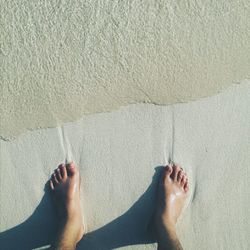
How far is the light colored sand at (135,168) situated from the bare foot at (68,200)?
0.05m

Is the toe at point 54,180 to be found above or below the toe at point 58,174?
below

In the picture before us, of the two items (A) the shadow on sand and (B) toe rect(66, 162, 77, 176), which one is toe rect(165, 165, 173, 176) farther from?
(B) toe rect(66, 162, 77, 176)

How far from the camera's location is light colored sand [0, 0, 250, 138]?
2.71 meters

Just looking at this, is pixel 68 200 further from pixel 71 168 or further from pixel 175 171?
pixel 175 171

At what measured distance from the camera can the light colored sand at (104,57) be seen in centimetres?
271

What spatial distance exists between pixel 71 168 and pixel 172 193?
628 mm

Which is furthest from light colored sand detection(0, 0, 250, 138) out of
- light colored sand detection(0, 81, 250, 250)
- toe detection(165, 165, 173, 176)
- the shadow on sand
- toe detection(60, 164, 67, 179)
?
the shadow on sand

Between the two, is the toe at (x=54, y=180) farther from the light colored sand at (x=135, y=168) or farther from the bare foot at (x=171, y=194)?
the bare foot at (x=171, y=194)

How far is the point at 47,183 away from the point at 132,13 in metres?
1.15

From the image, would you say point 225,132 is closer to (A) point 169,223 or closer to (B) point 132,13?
(A) point 169,223

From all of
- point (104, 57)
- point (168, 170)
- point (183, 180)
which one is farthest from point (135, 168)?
point (104, 57)

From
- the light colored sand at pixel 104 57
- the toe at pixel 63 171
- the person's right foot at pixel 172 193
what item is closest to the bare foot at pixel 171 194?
the person's right foot at pixel 172 193

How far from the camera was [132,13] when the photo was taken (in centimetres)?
273

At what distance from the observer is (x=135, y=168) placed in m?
2.74
